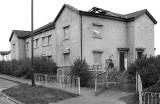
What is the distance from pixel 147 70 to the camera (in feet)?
46.7

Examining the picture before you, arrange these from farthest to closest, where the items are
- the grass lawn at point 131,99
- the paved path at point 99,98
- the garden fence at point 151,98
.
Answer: the paved path at point 99,98 → the grass lawn at point 131,99 → the garden fence at point 151,98

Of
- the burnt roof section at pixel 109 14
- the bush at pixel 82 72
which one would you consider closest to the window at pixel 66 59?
the burnt roof section at pixel 109 14

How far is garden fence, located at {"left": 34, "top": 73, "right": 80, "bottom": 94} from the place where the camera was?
1643cm

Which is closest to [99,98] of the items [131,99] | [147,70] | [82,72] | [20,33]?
[131,99]

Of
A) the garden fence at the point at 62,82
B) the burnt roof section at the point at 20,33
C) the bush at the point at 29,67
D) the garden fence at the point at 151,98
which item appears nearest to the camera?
the garden fence at the point at 151,98

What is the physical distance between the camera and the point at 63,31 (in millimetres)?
26938

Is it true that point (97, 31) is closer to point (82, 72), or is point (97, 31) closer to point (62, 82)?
point (82, 72)

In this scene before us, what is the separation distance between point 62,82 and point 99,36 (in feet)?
28.6

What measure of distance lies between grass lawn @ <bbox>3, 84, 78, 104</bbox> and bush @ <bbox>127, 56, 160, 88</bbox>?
372 centimetres

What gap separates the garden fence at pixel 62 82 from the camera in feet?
53.9

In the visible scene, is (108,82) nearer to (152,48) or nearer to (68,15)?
(68,15)

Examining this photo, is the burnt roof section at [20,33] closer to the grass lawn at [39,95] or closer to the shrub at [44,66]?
the shrub at [44,66]

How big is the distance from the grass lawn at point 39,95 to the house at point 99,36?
304 inches

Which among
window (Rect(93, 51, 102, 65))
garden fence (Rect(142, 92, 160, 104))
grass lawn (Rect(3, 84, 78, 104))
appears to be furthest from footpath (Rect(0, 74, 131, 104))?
window (Rect(93, 51, 102, 65))
